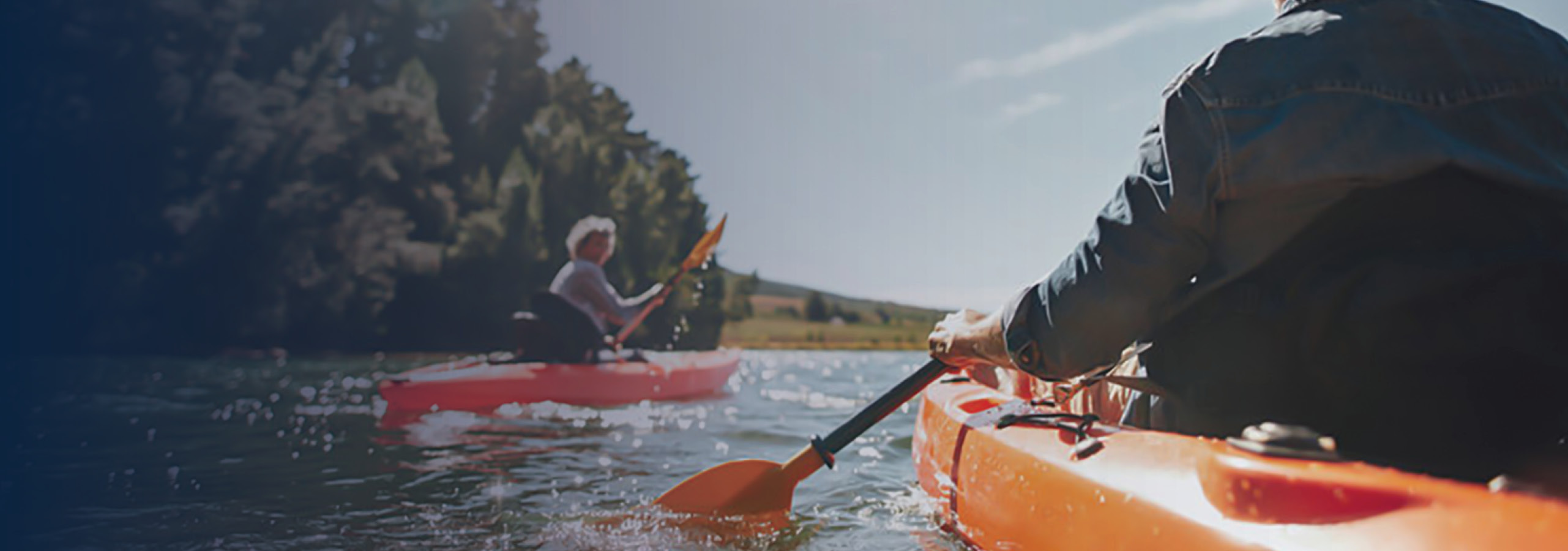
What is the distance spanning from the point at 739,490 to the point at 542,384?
3.91 meters

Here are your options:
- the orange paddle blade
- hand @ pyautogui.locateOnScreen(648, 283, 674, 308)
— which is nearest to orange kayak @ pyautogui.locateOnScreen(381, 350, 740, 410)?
hand @ pyautogui.locateOnScreen(648, 283, 674, 308)

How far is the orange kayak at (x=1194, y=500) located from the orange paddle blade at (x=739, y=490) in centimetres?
85

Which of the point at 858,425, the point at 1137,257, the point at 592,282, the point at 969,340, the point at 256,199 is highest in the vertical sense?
the point at 256,199

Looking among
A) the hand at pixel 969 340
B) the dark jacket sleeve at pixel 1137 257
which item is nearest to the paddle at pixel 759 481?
the hand at pixel 969 340

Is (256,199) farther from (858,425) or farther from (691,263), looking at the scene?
(858,425)

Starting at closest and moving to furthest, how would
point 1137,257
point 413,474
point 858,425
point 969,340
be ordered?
point 1137,257 < point 969,340 < point 858,425 < point 413,474

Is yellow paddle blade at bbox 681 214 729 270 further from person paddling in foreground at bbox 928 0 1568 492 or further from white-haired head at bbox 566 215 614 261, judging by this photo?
person paddling in foreground at bbox 928 0 1568 492

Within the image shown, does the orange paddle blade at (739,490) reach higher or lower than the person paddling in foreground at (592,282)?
lower

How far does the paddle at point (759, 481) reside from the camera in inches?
121

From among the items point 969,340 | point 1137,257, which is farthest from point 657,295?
point 1137,257

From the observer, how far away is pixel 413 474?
3.85 metres

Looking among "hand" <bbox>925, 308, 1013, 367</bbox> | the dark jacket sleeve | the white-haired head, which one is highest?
the white-haired head

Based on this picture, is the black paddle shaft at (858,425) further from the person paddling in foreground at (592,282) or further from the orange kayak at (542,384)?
→ the person paddling in foreground at (592,282)

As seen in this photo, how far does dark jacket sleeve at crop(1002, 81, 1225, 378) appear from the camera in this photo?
146 cm
